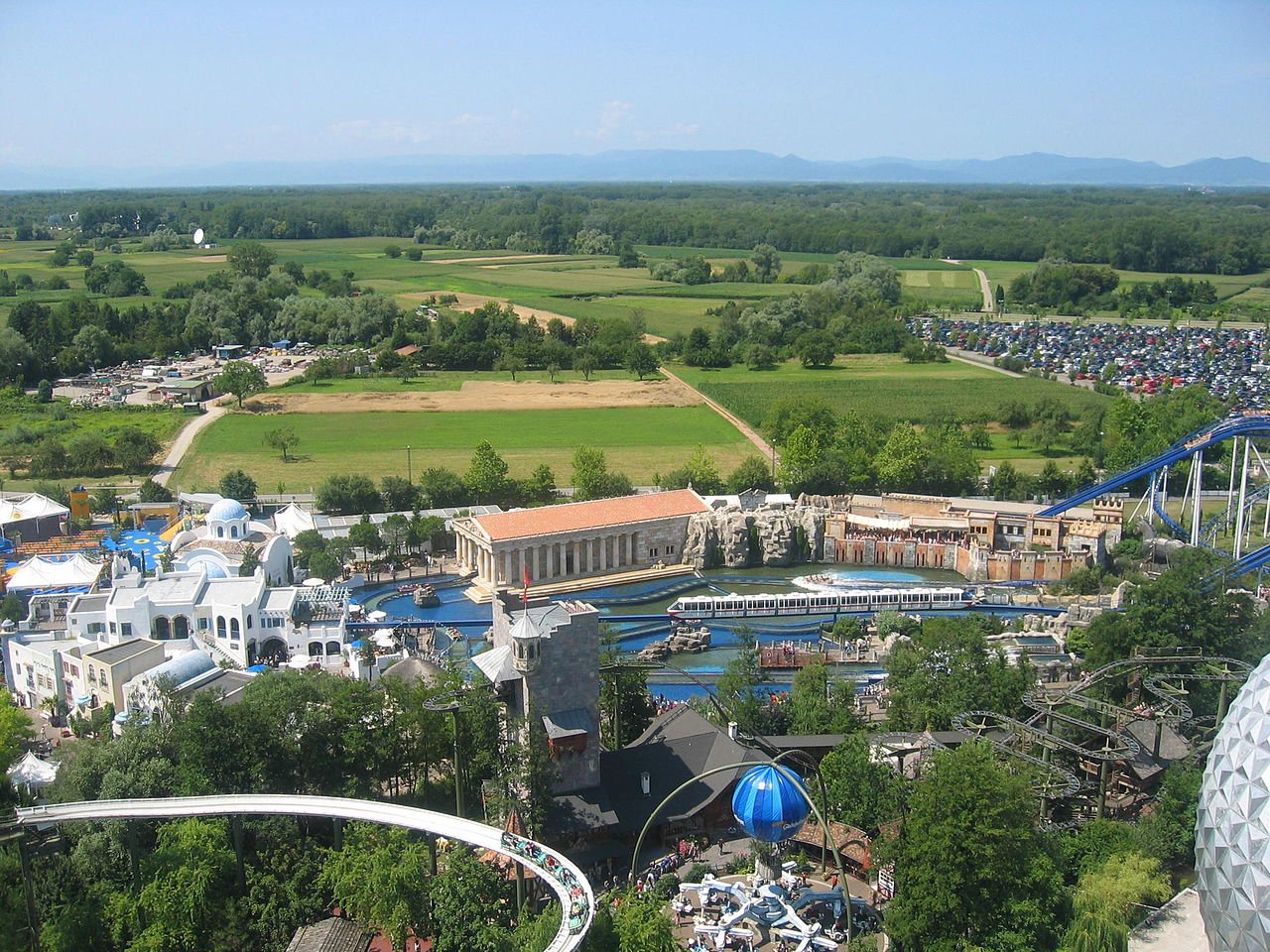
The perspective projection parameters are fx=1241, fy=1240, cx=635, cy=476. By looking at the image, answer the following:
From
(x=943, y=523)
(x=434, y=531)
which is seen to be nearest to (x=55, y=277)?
(x=434, y=531)

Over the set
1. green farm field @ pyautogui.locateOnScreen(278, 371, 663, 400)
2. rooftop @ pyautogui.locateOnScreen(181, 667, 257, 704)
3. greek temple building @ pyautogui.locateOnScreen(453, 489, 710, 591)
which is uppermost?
rooftop @ pyautogui.locateOnScreen(181, 667, 257, 704)

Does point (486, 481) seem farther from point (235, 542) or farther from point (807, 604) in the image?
point (807, 604)

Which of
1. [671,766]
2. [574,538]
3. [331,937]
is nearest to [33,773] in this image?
[331,937]

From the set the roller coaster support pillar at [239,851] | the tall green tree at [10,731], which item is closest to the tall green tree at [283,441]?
the tall green tree at [10,731]

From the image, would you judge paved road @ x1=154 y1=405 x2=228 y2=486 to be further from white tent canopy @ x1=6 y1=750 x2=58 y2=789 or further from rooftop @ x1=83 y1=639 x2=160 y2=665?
white tent canopy @ x1=6 y1=750 x2=58 y2=789

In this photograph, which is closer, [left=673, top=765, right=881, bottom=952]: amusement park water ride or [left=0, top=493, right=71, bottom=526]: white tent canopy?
[left=673, top=765, right=881, bottom=952]: amusement park water ride

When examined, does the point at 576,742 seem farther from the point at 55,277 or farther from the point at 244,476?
the point at 55,277

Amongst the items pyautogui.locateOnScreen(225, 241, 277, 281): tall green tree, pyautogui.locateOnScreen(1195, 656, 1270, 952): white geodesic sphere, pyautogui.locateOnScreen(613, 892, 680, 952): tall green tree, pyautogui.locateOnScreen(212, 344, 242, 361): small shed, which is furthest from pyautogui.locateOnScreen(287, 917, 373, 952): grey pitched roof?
pyautogui.locateOnScreen(225, 241, 277, 281): tall green tree
